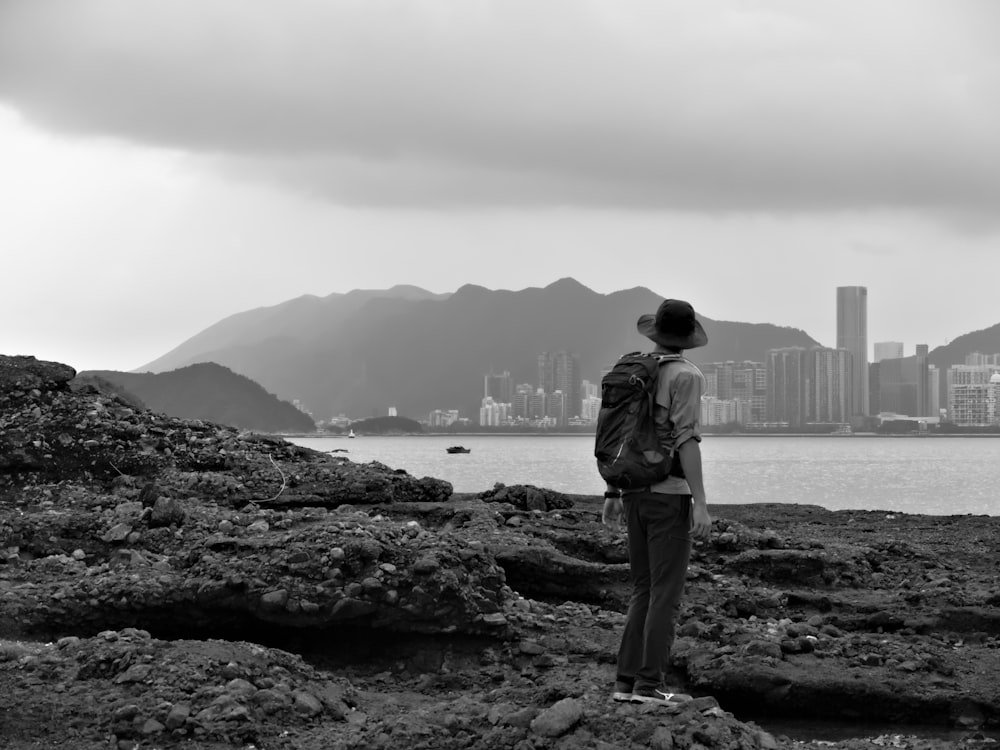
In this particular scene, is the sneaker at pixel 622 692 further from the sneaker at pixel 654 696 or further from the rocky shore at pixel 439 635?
the rocky shore at pixel 439 635

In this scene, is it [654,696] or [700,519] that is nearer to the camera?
[700,519]

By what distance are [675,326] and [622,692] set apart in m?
2.24

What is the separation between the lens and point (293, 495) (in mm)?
16234

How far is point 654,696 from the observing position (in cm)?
639

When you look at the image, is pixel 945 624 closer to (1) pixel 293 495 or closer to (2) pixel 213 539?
(2) pixel 213 539

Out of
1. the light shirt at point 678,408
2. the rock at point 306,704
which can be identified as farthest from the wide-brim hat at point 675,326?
the rock at point 306,704

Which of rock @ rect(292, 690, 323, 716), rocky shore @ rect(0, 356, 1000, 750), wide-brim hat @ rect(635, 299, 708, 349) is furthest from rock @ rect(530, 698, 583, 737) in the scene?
wide-brim hat @ rect(635, 299, 708, 349)

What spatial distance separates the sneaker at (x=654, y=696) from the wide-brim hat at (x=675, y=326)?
2.07 metres

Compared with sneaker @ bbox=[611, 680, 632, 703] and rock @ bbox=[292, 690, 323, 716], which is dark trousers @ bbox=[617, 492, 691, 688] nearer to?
sneaker @ bbox=[611, 680, 632, 703]

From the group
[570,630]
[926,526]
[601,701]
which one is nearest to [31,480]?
[570,630]

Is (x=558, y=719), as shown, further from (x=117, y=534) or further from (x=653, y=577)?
(x=117, y=534)

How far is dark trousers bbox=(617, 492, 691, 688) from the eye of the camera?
20.8 feet

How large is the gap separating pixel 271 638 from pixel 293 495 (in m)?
7.41

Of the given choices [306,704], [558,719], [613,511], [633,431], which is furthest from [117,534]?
[633,431]
